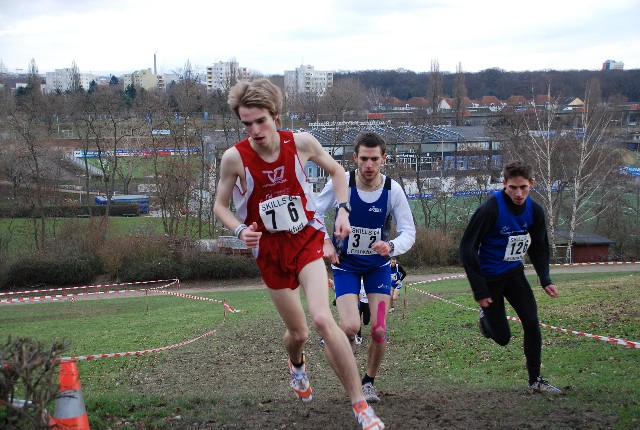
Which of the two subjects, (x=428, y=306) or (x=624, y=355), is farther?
(x=428, y=306)

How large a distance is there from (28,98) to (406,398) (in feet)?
187

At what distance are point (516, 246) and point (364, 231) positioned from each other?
1.65 metres

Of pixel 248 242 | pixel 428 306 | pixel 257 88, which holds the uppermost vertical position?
pixel 257 88

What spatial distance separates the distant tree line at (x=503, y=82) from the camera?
→ 11700 cm

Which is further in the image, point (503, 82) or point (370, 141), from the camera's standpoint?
point (503, 82)

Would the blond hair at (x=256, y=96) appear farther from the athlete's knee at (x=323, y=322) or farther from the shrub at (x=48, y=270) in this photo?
the shrub at (x=48, y=270)

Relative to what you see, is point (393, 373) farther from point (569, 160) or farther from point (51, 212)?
point (51, 212)

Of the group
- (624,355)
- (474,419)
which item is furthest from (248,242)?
(624,355)

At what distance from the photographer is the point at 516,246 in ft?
24.8

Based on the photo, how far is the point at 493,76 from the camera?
142125mm

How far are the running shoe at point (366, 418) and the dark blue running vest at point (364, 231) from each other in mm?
1965

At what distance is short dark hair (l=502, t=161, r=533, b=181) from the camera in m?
7.28

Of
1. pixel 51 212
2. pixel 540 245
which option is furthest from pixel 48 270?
pixel 540 245

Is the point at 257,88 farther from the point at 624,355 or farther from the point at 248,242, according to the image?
the point at 624,355
